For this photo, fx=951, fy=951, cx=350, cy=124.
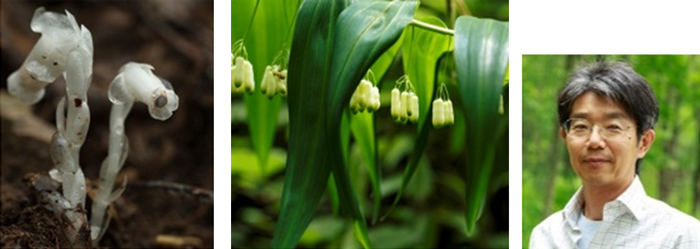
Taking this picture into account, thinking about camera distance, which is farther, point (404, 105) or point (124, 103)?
point (404, 105)

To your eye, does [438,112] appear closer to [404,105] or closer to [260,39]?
[404,105]

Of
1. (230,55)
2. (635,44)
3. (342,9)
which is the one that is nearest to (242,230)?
(230,55)

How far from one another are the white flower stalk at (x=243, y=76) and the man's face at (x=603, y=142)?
0.49 metres

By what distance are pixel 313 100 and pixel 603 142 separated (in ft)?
1.41

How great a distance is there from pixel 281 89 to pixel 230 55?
3.8 inches

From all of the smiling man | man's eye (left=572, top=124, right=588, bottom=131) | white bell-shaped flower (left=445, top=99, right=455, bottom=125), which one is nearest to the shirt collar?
the smiling man

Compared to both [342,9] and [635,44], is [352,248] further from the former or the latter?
[635,44]

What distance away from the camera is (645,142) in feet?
4.65

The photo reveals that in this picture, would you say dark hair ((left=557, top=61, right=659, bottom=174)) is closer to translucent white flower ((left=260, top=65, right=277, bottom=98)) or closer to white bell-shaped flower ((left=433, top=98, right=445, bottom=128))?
white bell-shaped flower ((left=433, top=98, right=445, bottom=128))

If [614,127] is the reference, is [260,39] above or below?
above

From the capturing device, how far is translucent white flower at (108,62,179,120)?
4.21 ft

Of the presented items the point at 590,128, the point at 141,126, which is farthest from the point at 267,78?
the point at 590,128

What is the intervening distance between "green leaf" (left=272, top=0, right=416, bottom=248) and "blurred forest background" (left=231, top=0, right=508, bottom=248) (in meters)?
0.08

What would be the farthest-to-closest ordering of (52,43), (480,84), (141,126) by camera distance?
(141,126) < (480,84) < (52,43)
